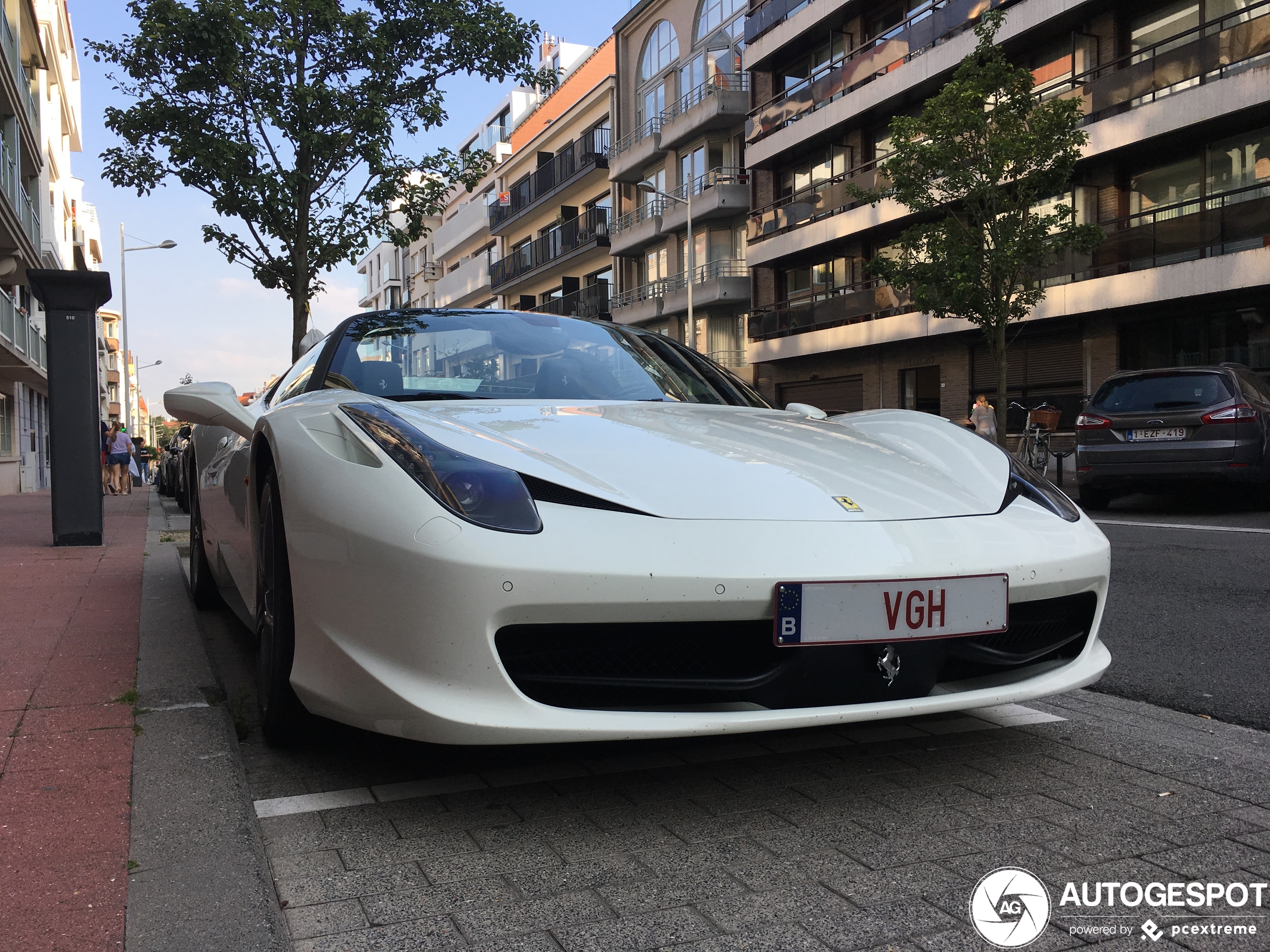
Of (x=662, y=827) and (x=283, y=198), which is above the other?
(x=283, y=198)

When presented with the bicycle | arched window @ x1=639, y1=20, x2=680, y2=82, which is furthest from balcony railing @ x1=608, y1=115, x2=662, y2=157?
the bicycle

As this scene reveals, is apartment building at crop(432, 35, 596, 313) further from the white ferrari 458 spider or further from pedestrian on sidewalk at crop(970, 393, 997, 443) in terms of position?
the white ferrari 458 spider

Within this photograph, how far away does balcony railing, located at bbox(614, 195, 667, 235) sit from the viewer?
35.8 meters

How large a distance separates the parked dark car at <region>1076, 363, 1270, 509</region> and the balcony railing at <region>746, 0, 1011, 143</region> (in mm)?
14451

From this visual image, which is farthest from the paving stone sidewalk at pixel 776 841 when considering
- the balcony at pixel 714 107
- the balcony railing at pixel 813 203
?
the balcony at pixel 714 107

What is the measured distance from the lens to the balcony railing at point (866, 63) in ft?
78.6

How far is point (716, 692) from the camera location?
215 centimetres

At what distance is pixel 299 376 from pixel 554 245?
4137cm

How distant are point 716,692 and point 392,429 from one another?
95cm

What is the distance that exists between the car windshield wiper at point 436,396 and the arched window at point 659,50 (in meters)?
36.1

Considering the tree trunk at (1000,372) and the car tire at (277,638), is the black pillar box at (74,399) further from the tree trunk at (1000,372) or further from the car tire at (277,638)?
the tree trunk at (1000,372)

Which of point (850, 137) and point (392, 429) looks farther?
point (850, 137)

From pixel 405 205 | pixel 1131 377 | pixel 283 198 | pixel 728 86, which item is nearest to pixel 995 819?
pixel 1131 377

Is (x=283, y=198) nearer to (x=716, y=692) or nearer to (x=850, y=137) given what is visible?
(x=716, y=692)
